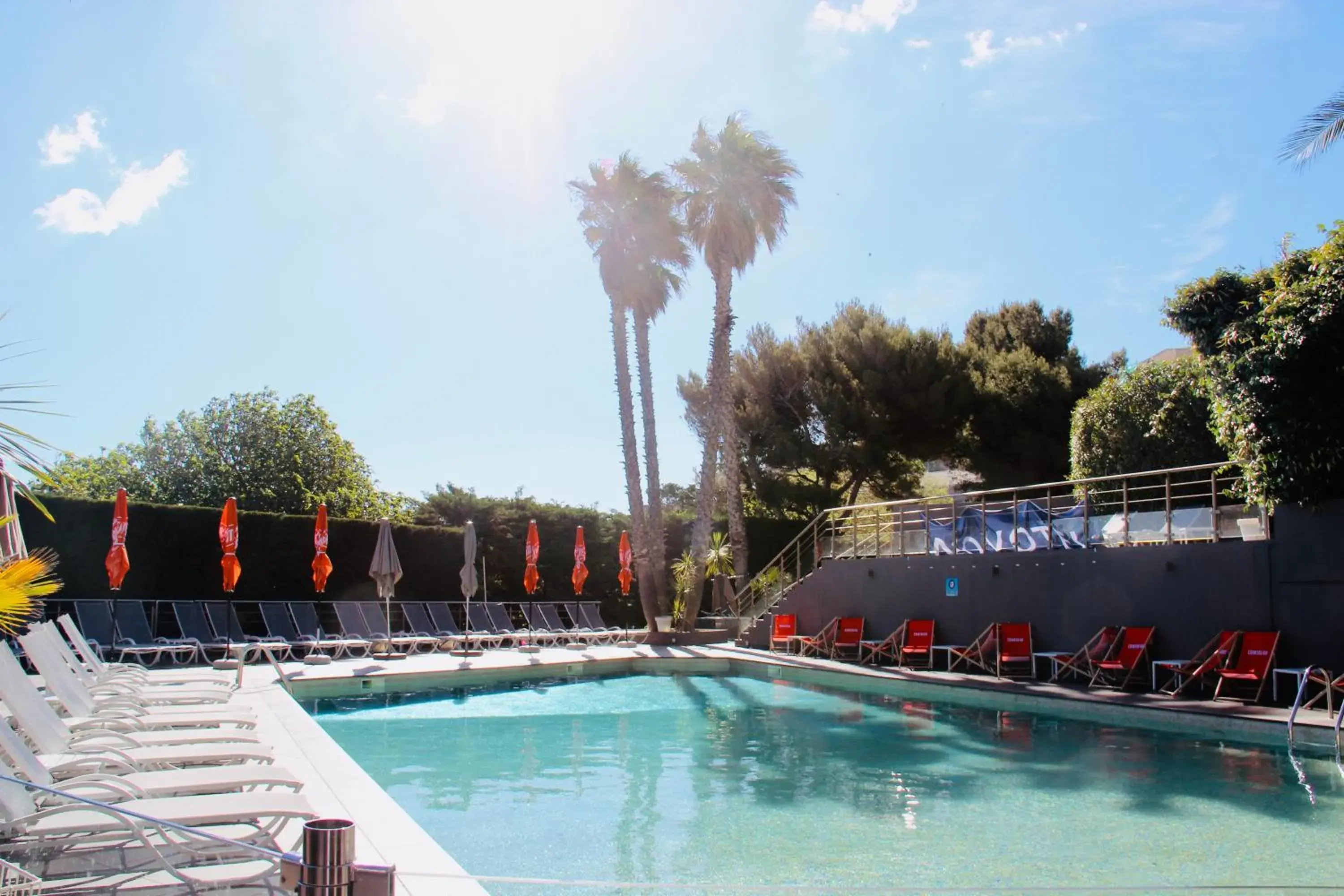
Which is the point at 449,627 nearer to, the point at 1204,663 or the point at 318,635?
the point at 318,635

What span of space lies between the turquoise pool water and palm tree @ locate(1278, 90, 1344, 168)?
805 cm

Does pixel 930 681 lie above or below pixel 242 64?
below

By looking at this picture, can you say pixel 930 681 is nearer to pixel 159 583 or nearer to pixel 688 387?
pixel 159 583

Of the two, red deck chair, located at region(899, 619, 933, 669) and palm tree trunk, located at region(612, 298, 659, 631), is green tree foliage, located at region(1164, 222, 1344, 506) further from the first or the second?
palm tree trunk, located at region(612, 298, 659, 631)

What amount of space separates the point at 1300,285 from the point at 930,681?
20.5 feet

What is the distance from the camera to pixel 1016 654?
13.1 metres

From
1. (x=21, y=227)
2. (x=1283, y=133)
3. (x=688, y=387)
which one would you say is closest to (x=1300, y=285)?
(x=1283, y=133)

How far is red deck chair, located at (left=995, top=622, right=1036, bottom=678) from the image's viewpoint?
1304cm

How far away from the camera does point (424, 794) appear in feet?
23.8

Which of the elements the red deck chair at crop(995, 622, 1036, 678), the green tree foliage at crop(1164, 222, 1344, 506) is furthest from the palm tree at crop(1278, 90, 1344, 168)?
the red deck chair at crop(995, 622, 1036, 678)

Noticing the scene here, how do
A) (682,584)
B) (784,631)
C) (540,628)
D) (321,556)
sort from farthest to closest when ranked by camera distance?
1. (682,584)
2. (540,628)
3. (784,631)
4. (321,556)

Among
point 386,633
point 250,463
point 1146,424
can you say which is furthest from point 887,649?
point 250,463

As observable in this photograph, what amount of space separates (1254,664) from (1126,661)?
1.53m

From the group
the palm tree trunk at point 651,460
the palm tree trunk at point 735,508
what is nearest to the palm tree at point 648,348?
the palm tree trunk at point 651,460
